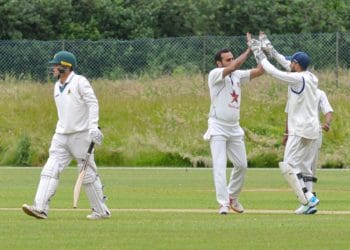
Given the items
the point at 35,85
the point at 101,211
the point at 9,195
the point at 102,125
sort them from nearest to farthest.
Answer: the point at 101,211
the point at 9,195
the point at 102,125
the point at 35,85

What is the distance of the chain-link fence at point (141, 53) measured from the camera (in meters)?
40.6

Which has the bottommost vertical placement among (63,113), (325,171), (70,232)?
(325,171)

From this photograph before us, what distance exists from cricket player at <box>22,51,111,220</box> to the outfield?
0.25 metres

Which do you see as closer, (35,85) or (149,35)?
(35,85)

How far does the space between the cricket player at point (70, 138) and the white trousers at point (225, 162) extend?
1.65 metres

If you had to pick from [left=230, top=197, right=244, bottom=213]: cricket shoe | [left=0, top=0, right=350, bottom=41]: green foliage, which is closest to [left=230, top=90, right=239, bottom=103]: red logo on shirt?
[left=230, top=197, right=244, bottom=213]: cricket shoe

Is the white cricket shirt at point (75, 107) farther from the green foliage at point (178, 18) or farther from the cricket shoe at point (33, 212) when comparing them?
the green foliage at point (178, 18)

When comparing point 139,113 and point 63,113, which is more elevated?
point 63,113

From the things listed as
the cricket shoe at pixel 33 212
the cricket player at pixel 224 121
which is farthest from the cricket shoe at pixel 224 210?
the cricket shoe at pixel 33 212

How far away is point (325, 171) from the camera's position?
31281 mm

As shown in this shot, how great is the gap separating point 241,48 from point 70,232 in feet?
87.1

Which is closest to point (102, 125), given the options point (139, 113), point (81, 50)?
point (139, 113)

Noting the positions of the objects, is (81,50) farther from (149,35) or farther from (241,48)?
(149,35)

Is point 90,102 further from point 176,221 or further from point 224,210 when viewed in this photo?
point 224,210
